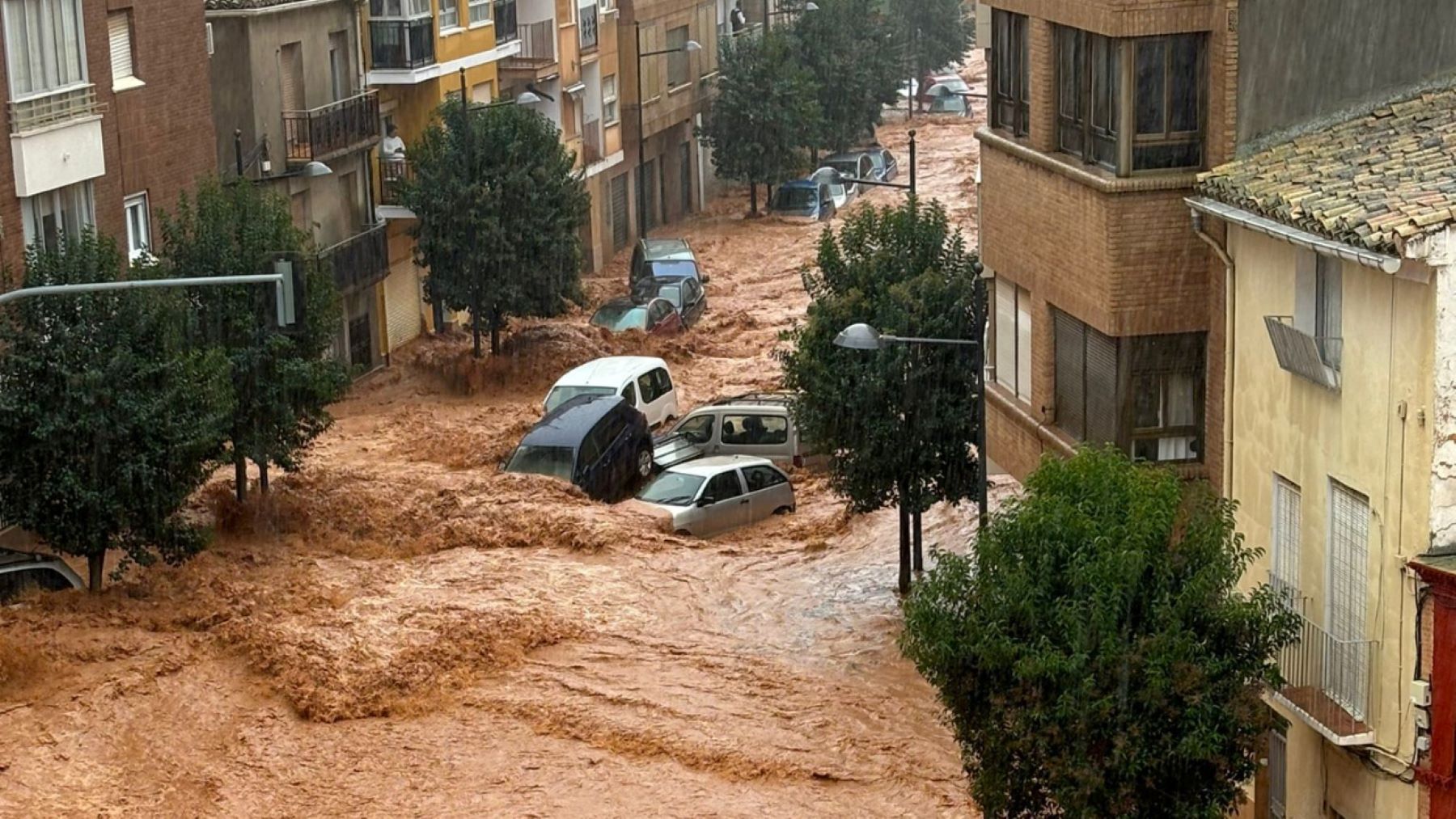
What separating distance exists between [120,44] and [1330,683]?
2106cm

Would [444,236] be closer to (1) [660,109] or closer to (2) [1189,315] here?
(1) [660,109]

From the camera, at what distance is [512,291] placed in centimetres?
4056

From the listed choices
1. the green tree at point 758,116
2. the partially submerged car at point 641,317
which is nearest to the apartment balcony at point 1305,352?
the partially submerged car at point 641,317

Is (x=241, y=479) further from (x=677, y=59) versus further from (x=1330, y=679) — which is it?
(x=677, y=59)

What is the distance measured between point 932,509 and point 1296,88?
13.2 meters

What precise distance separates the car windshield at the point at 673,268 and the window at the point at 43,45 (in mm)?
18690

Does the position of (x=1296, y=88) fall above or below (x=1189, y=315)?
above

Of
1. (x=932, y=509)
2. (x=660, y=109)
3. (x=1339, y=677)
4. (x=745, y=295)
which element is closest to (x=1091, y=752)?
(x=1339, y=677)

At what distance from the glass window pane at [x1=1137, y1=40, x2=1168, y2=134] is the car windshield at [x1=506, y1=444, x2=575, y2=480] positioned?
12684 mm

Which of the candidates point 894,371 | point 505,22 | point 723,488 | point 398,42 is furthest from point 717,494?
point 505,22

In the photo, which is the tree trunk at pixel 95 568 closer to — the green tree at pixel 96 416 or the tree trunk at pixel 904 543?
the green tree at pixel 96 416

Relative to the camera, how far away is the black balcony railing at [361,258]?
127 ft

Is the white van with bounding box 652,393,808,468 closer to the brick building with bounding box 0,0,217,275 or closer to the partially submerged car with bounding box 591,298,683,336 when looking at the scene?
the brick building with bounding box 0,0,217,275

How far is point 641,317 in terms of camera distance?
139 feet
